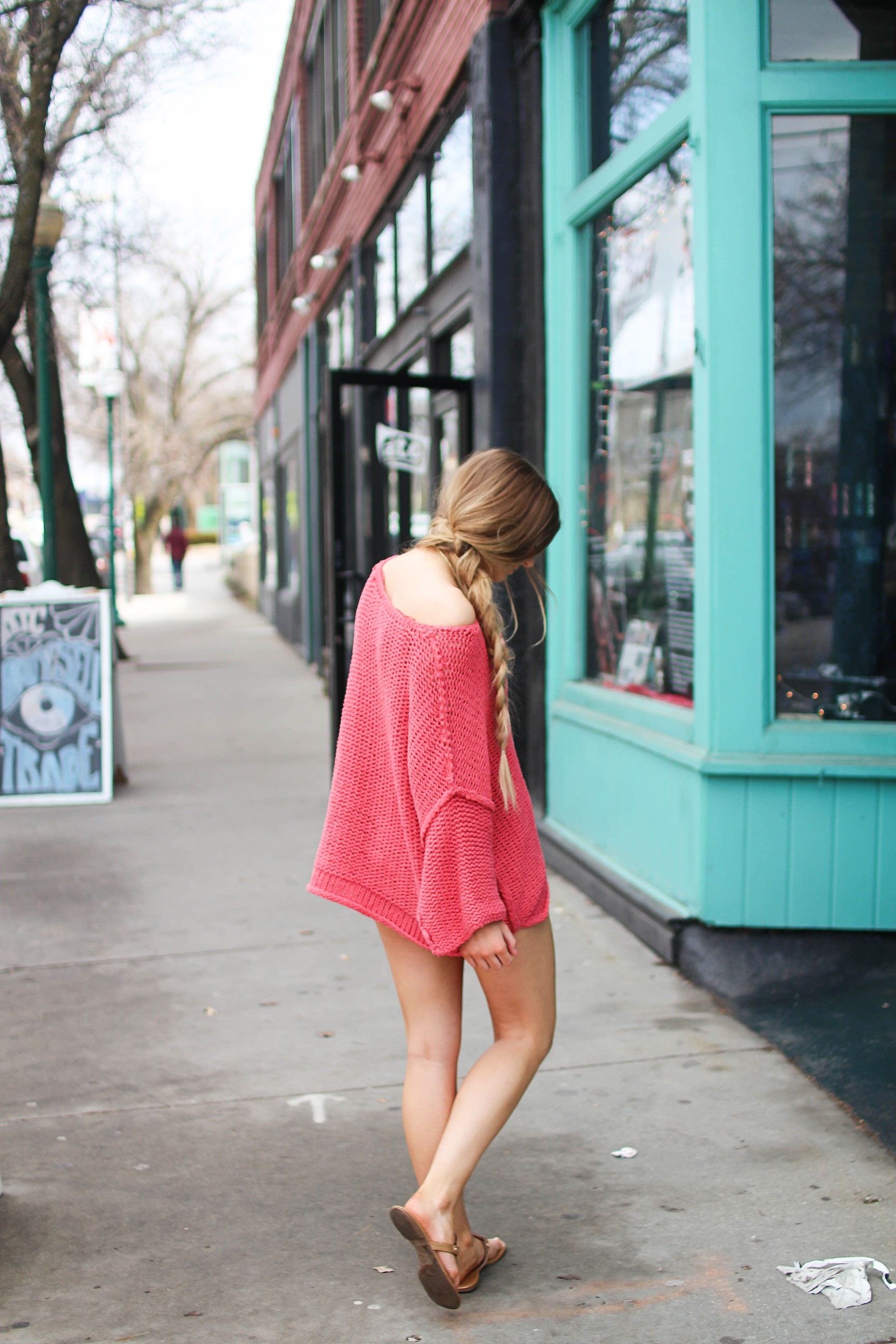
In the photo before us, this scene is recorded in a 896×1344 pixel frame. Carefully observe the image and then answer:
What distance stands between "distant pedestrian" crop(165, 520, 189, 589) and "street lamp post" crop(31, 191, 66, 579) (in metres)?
25.0

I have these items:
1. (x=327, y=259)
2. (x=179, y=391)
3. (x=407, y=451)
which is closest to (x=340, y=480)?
(x=407, y=451)

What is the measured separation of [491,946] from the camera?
2.38 m

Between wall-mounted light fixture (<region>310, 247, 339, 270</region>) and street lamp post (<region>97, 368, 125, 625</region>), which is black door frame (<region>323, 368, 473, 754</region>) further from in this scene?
street lamp post (<region>97, 368, 125, 625</region>)

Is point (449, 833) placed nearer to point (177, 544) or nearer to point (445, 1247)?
point (445, 1247)

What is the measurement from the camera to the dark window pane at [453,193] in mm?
7516

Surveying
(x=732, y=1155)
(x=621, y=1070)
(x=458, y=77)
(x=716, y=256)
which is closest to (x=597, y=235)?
(x=716, y=256)

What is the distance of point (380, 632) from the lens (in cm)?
247

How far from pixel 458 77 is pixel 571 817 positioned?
4336 mm

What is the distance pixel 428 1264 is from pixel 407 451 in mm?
7263

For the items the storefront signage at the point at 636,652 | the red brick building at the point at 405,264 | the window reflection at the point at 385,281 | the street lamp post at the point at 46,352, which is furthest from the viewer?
the window reflection at the point at 385,281

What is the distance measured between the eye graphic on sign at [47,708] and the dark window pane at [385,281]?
399cm

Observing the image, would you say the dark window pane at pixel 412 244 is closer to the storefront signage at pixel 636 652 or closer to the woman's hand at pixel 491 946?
the storefront signage at pixel 636 652

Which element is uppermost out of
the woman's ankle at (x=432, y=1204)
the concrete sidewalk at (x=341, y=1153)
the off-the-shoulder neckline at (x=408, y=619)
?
the off-the-shoulder neckline at (x=408, y=619)

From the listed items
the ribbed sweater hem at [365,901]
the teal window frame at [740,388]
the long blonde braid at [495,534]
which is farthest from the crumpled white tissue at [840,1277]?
the teal window frame at [740,388]
